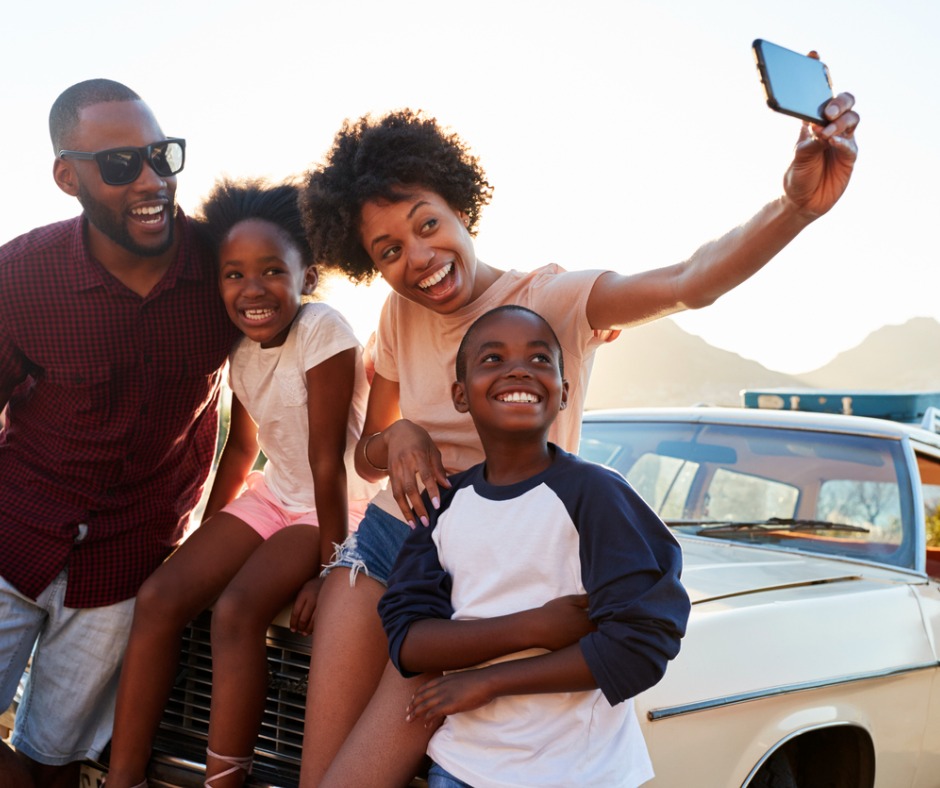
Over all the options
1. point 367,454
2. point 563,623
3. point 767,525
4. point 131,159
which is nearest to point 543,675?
point 563,623

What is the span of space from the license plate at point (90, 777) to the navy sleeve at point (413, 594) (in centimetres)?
134

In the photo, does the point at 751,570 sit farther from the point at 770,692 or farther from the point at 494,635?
the point at 494,635

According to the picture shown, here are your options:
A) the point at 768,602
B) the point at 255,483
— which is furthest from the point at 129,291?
the point at 768,602

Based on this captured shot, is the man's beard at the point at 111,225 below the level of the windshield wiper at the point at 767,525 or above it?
above

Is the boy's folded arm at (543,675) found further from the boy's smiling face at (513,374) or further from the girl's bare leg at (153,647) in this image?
the girl's bare leg at (153,647)

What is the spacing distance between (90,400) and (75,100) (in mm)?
902

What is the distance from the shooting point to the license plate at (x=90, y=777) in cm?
302

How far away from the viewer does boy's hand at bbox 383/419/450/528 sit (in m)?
2.37

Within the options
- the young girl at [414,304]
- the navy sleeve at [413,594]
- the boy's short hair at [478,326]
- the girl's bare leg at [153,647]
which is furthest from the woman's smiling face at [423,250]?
the girl's bare leg at [153,647]

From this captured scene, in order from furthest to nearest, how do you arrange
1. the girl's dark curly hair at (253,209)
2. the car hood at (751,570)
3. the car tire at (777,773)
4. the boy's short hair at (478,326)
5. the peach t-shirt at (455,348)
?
the girl's dark curly hair at (253,209) < the car hood at (751,570) < the car tire at (777,773) < the peach t-shirt at (455,348) < the boy's short hair at (478,326)

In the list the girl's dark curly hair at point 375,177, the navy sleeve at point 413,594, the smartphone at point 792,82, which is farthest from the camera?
the girl's dark curly hair at point 375,177

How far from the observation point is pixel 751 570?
326 centimetres

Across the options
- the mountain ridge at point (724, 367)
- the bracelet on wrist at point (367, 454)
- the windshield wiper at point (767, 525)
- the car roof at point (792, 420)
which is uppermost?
the mountain ridge at point (724, 367)

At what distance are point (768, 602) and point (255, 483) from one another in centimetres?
158
